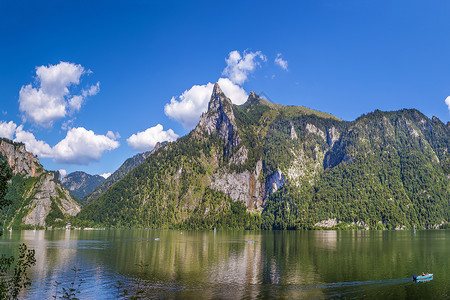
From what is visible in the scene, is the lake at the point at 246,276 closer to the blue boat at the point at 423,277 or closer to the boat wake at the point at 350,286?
the boat wake at the point at 350,286

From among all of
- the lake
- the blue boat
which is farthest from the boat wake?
the blue boat

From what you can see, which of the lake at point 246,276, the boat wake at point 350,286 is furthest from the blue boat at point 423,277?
the boat wake at point 350,286

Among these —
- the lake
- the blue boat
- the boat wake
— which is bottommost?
the lake

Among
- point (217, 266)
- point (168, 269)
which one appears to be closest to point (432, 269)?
point (217, 266)

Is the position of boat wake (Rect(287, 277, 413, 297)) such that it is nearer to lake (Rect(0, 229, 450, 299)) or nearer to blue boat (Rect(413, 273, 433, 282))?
lake (Rect(0, 229, 450, 299))

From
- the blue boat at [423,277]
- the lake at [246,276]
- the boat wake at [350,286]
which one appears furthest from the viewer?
the blue boat at [423,277]

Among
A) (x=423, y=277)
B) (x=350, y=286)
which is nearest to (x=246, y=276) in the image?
(x=350, y=286)

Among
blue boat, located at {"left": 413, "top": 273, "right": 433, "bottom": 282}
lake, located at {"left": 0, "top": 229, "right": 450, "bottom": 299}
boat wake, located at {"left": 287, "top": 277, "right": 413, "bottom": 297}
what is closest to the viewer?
lake, located at {"left": 0, "top": 229, "right": 450, "bottom": 299}

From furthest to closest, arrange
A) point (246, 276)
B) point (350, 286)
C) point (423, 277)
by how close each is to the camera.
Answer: point (246, 276) → point (423, 277) → point (350, 286)

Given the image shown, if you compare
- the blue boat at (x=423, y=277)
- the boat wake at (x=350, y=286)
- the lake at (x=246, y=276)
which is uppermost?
the blue boat at (x=423, y=277)

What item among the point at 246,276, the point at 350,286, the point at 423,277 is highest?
the point at 423,277

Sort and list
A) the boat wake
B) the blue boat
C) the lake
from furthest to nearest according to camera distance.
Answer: the blue boat < the boat wake < the lake

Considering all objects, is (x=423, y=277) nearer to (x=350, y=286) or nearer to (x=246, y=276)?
(x=350, y=286)

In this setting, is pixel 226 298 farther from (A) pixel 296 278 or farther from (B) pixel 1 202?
(B) pixel 1 202
